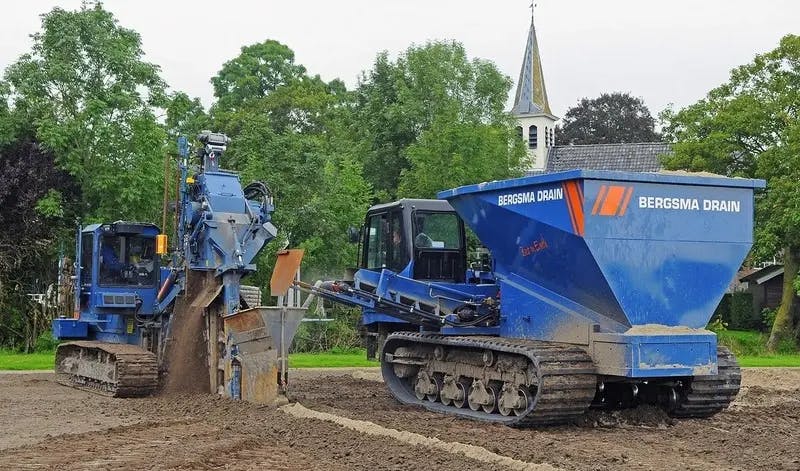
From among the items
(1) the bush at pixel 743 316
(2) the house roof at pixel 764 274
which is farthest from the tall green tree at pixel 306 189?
(2) the house roof at pixel 764 274

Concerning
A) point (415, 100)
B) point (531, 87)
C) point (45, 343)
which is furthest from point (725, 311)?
point (45, 343)

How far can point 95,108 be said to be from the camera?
83.1 ft

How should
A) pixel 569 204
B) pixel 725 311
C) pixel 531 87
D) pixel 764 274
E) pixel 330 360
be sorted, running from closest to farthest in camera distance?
pixel 569 204, pixel 330 360, pixel 725 311, pixel 764 274, pixel 531 87

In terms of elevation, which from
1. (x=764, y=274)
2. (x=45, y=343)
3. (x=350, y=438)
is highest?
(x=764, y=274)

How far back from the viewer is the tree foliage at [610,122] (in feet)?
203

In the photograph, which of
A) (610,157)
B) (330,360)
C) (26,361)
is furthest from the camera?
(610,157)

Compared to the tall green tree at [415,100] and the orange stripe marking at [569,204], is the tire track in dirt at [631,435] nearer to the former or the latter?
the orange stripe marking at [569,204]

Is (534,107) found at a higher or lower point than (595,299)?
higher

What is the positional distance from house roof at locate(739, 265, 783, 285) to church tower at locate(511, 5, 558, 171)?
1685 cm

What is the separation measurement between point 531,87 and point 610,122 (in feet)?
17.3

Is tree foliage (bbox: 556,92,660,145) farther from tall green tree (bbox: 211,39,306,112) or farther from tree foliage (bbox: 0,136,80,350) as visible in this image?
tree foliage (bbox: 0,136,80,350)

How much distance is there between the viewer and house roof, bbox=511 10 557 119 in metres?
61.4

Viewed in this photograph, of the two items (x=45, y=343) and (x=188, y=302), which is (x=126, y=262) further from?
(x=45, y=343)

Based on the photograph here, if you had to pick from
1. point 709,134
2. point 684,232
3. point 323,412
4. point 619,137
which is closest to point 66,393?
point 323,412
